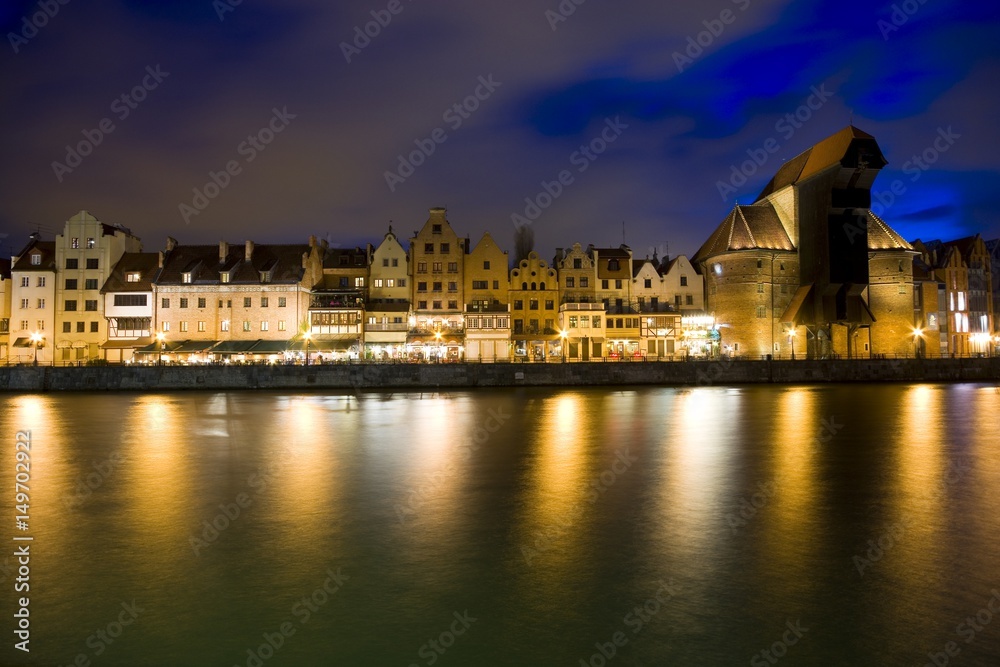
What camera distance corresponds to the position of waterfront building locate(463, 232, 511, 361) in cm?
6294

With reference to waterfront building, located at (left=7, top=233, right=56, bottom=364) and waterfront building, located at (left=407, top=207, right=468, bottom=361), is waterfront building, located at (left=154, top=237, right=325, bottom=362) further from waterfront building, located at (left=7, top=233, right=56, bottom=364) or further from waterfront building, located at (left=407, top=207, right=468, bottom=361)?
waterfront building, located at (left=7, top=233, right=56, bottom=364)

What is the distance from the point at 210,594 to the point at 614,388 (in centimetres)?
4534

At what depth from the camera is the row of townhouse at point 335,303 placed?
62.1m

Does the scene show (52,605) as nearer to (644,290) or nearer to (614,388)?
(614,388)

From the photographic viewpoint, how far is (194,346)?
60875mm

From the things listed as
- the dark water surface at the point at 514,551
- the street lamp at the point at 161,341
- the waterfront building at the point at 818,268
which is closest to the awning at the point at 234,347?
the street lamp at the point at 161,341

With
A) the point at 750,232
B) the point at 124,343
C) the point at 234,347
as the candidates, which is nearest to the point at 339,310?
the point at 234,347

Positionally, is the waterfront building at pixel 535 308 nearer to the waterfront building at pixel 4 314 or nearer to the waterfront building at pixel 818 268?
the waterfront building at pixel 818 268

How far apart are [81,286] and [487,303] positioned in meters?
39.0

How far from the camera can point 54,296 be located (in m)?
64.5

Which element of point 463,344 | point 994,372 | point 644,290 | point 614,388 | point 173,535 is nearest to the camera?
point 173,535

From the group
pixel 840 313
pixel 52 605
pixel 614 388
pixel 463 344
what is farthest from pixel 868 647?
pixel 840 313

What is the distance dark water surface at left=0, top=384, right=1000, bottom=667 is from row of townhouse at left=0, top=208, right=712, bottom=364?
129 ft

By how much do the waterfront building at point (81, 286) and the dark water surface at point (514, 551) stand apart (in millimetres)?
47818
